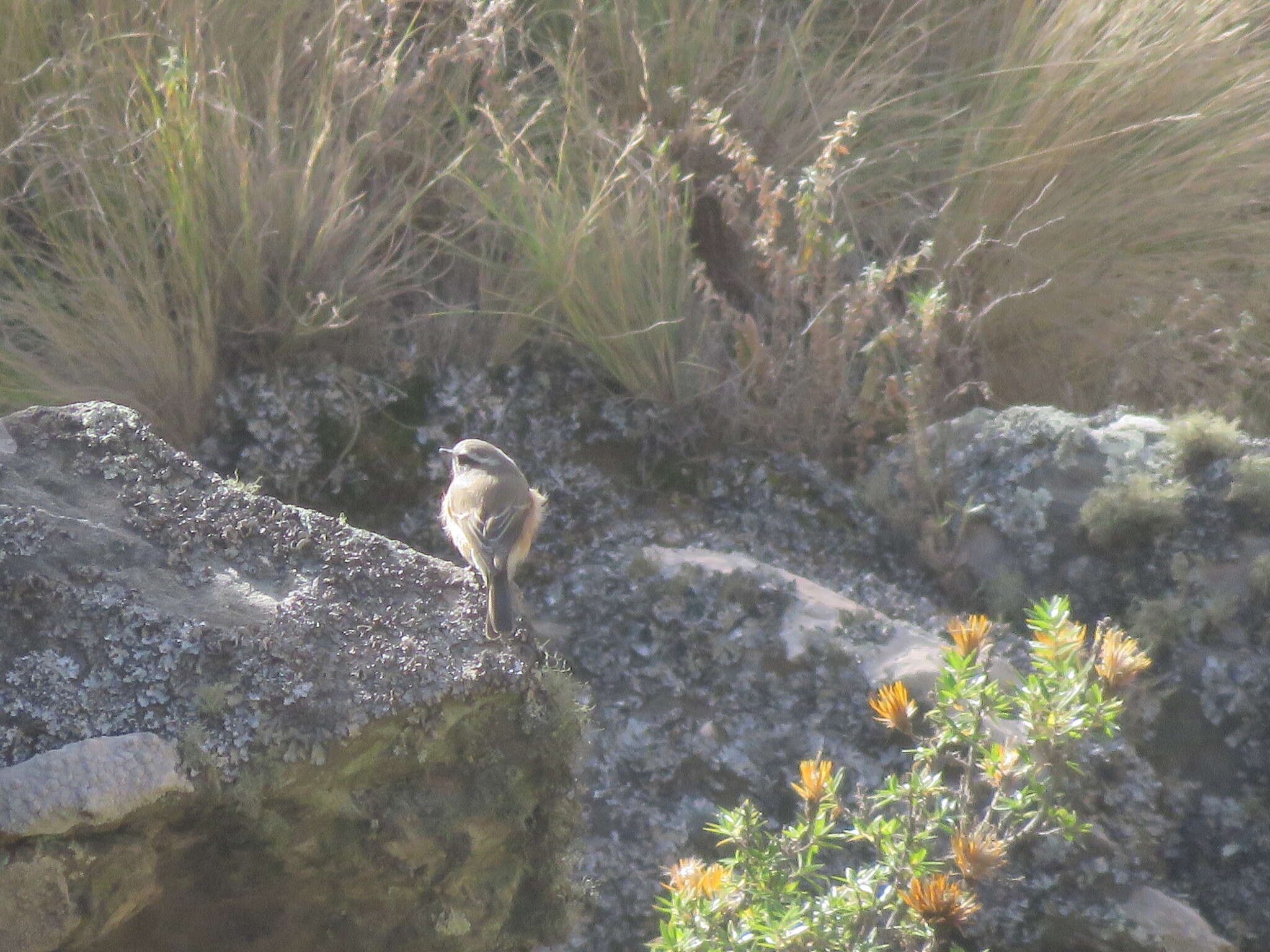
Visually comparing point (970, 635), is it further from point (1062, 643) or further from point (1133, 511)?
point (1133, 511)

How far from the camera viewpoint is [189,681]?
2.26 meters

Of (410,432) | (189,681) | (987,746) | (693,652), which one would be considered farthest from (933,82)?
(189,681)

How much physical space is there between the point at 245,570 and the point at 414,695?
0.45m

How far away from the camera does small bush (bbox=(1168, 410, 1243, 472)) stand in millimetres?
3768

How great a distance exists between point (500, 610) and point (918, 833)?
0.88 m

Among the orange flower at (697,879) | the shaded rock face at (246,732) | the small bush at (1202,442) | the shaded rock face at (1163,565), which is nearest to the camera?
the shaded rock face at (246,732)

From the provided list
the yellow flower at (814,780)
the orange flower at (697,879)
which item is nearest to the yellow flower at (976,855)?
the yellow flower at (814,780)

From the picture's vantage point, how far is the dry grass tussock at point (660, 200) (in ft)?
13.4

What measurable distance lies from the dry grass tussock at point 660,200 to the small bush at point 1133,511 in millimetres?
572

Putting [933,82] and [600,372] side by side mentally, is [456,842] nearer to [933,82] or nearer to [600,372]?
[600,372]

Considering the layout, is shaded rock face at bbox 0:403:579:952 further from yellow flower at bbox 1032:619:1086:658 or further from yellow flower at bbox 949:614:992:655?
yellow flower at bbox 1032:619:1086:658

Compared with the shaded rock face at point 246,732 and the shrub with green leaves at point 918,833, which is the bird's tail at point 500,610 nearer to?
the shaded rock face at point 246,732

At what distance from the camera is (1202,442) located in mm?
3777

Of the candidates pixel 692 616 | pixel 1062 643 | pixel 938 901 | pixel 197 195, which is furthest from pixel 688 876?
pixel 197 195
